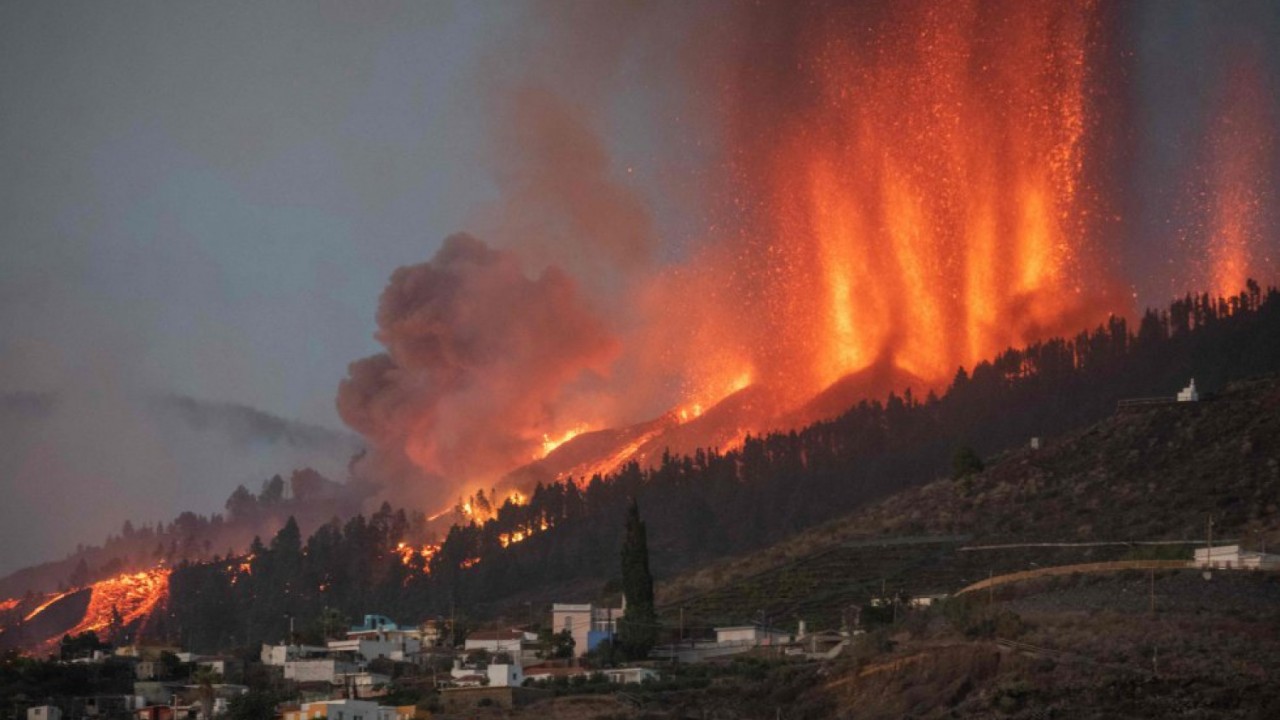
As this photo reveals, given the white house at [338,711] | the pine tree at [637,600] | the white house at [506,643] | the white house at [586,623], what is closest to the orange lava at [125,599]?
the white house at [586,623]

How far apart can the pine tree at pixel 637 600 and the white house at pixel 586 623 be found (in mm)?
1116

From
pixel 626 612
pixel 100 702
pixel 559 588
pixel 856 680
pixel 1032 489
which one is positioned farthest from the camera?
pixel 559 588

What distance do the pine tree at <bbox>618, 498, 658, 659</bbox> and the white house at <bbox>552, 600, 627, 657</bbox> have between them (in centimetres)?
112

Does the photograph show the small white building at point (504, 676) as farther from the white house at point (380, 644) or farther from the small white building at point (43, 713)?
the small white building at point (43, 713)

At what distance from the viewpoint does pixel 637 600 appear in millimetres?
106062

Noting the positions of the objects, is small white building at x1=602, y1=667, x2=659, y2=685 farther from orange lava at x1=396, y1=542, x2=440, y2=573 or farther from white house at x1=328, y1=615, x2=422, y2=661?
orange lava at x1=396, y1=542, x2=440, y2=573

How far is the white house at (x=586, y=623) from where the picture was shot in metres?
104

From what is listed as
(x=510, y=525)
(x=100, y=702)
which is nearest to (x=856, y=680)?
(x=100, y=702)

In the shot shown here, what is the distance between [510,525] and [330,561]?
14.4 meters

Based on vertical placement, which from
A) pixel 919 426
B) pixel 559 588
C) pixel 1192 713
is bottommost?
pixel 1192 713

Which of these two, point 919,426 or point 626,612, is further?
point 919,426

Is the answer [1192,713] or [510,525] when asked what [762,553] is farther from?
[1192,713]

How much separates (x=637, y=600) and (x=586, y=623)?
4362mm

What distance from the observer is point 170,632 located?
156875mm
